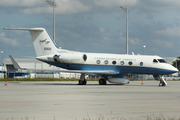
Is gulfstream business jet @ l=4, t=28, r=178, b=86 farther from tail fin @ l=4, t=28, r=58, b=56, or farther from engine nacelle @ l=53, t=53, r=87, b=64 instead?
tail fin @ l=4, t=28, r=58, b=56

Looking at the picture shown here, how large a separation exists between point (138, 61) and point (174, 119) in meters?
23.4

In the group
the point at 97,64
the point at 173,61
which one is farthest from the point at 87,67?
the point at 173,61

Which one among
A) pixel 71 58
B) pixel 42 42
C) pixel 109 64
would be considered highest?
pixel 42 42

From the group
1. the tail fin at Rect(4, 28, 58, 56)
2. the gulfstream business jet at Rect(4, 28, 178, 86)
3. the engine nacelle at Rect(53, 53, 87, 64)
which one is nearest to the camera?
the gulfstream business jet at Rect(4, 28, 178, 86)

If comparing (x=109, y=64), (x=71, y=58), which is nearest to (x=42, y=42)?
(x=71, y=58)

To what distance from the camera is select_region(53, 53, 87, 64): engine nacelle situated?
31938 millimetres

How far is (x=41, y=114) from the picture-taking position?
972 centimetres

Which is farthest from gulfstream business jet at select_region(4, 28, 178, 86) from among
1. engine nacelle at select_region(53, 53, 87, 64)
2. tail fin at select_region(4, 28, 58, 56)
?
tail fin at select_region(4, 28, 58, 56)

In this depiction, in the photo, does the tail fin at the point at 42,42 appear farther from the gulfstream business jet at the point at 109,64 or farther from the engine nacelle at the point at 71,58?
the engine nacelle at the point at 71,58

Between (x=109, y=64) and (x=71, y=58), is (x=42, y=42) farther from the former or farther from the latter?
(x=109, y=64)

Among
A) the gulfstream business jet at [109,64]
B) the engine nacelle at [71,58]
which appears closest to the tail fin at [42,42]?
the gulfstream business jet at [109,64]

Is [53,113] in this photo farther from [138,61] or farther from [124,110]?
[138,61]

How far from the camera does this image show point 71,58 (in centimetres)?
3198

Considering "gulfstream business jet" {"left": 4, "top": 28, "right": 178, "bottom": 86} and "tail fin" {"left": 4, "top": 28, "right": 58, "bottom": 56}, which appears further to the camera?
"tail fin" {"left": 4, "top": 28, "right": 58, "bottom": 56}
